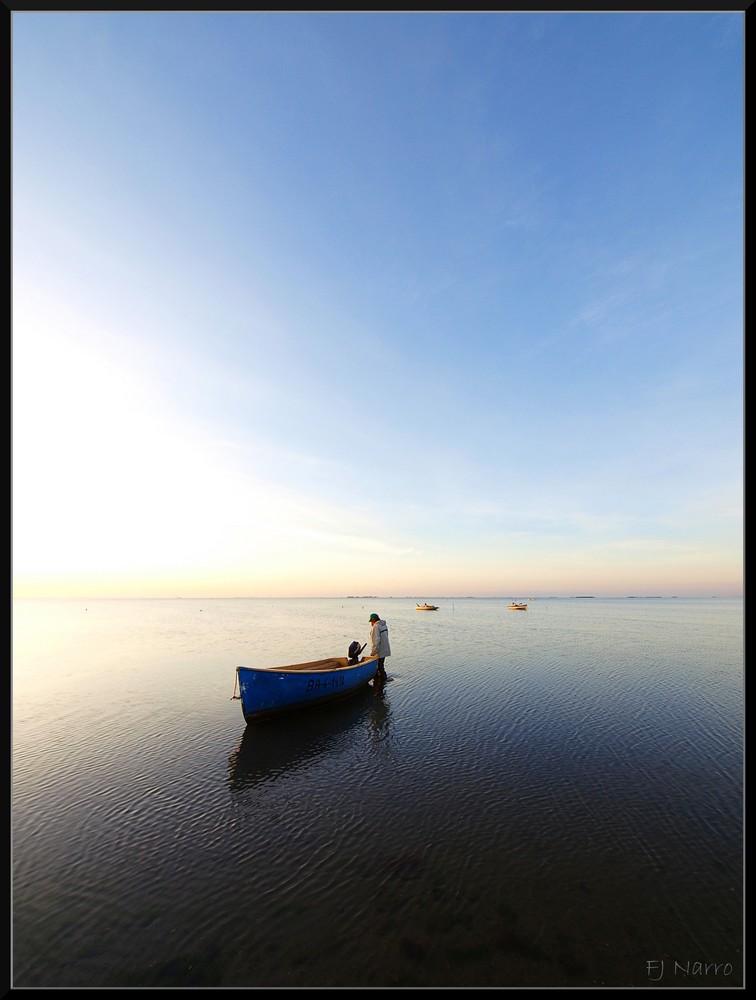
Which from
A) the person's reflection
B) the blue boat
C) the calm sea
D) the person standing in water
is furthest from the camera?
the person standing in water

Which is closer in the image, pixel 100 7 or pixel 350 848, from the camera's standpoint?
pixel 100 7

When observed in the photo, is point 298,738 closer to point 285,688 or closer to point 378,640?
point 285,688

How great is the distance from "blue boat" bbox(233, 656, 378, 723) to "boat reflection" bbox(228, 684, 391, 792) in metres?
0.48

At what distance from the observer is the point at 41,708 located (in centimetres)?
2042

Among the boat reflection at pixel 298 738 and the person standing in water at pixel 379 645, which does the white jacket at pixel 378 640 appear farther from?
the boat reflection at pixel 298 738

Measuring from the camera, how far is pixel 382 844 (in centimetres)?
916

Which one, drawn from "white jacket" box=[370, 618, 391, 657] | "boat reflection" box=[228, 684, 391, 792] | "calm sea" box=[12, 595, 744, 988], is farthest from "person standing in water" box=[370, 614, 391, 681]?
"calm sea" box=[12, 595, 744, 988]

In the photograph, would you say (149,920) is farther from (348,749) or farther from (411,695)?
(411,695)

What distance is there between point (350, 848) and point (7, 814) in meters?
8.17

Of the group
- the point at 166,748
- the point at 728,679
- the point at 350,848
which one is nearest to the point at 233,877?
the point at 350,848

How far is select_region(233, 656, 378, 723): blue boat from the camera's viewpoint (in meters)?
16.0
